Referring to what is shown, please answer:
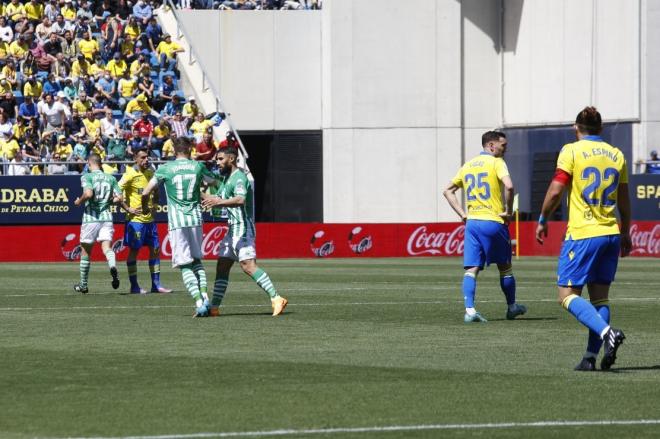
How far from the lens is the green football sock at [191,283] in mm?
17047

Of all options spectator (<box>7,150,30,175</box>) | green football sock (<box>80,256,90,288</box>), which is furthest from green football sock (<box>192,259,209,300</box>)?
spectator (<box>7,150,30,175</box>)

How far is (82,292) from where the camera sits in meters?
22.3

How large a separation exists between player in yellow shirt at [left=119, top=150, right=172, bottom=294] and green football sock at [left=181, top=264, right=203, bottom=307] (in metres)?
4.64

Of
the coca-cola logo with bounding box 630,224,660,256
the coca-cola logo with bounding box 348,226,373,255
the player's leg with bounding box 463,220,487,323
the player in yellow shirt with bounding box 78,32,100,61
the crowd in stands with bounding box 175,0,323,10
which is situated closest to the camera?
the player's leg with bounding box 463,220,487,323

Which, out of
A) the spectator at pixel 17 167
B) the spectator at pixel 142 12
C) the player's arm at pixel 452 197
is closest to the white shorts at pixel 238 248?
the player's arm at pixel 452 197

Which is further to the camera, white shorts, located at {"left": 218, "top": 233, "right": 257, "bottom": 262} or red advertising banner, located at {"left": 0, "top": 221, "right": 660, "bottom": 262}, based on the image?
red advertising banner, located at {"left": 0, "top": 221, "right": 660, "bottom": 262}

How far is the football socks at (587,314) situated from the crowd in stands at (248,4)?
38217 millimetres

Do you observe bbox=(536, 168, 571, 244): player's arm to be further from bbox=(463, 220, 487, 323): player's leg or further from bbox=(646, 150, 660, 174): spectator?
bbox=(646, 150, 660, 174): spectator

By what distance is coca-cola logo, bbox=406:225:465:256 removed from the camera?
134 feet

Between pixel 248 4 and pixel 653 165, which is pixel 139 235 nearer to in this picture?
pixel 653 165

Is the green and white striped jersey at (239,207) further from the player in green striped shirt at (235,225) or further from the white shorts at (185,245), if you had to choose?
the white shorts at (185,245)

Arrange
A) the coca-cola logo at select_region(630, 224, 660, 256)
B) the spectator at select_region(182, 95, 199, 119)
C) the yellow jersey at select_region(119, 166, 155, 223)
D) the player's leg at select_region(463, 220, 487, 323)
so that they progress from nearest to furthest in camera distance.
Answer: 1. the player's leg at select_region(463, 220, 487, 323)
2. the yellow jersey at select_region(119, 166, 155, 223)
3. the coca-cola logo at select_region(630, 224, 660, 256)
4. the spectator at select_region(182, 95, 199, 119)

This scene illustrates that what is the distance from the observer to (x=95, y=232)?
2348cm

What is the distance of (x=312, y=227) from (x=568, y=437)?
32.0 metres
